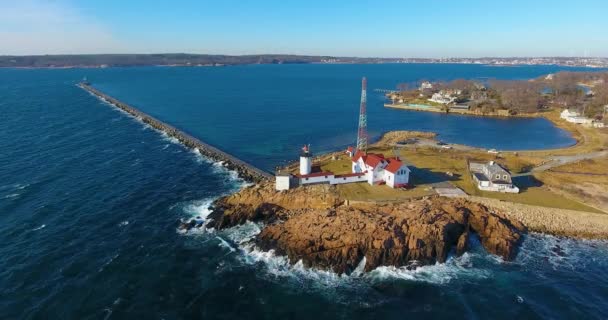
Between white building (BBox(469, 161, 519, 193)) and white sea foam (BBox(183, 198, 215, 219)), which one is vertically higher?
white building (BBox(469, 161, 519, 193))

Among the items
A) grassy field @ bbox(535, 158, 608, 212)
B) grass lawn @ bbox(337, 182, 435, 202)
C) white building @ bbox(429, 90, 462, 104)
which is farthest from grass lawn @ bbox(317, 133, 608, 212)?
white building @ bbox(429, 90, 462, 104)

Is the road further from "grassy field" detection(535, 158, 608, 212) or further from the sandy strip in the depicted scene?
the sandy strip

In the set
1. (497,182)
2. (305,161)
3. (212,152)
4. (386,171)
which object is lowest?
(212,152)

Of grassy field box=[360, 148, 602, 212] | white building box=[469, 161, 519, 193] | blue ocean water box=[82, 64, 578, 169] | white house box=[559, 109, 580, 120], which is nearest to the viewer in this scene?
grassy field box=[360, 148, 602, 212]

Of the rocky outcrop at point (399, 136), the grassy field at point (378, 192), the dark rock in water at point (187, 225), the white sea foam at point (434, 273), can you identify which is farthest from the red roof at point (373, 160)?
the rocky outcrop at point (399, 136)

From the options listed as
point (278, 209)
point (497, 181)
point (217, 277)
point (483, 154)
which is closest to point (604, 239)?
point (497, 181)

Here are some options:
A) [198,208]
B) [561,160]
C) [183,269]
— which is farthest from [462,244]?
[561,160]

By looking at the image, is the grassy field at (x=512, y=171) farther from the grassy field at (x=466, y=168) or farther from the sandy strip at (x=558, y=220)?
the sandy strip at (x=558, y=220)

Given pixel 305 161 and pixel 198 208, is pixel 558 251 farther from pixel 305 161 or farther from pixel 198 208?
pixel 198 208
